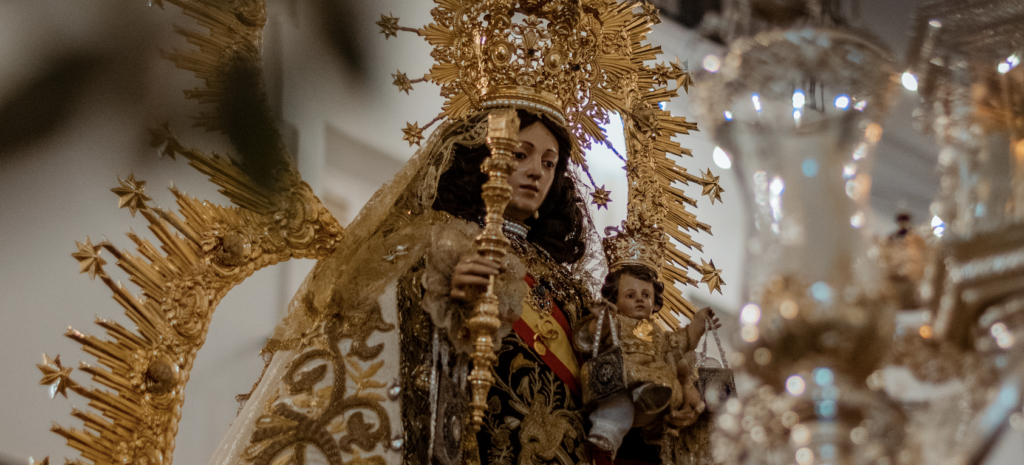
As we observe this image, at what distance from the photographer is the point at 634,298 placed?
3191 millimetres

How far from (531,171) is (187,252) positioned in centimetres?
102

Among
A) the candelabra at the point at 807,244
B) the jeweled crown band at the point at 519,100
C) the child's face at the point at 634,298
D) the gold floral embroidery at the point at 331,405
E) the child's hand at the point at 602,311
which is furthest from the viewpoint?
the candelabra at the point at 807,244

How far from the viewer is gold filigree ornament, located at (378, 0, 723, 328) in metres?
3.34

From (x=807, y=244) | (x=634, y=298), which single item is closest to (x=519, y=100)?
(x=634, y=298)

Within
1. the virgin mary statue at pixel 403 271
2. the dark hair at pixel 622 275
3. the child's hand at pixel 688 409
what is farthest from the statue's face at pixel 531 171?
the child's hand at pixel 688 409

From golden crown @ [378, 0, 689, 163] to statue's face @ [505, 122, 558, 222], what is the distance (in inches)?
3.6

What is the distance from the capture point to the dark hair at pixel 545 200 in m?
3.30

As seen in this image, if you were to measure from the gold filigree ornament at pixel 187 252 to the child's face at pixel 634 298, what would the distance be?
89cm

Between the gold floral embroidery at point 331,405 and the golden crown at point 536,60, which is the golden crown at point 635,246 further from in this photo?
the gold floral embroidery at point 331,405

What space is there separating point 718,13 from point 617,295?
3.35m

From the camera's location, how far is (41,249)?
3.06m

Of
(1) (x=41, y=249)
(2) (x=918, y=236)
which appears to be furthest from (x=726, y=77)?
(1) (x=41, y=249)

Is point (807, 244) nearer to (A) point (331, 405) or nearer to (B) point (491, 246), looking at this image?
(B) point (491, 246)

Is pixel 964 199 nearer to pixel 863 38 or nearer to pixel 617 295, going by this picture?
pixel 863 38
